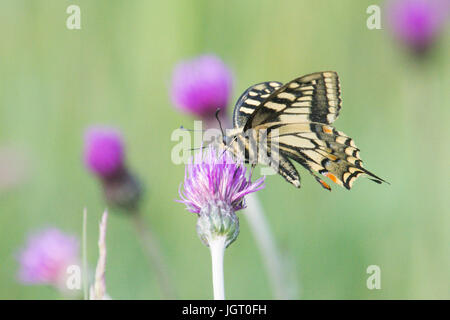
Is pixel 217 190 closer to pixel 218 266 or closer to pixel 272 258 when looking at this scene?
pixel 218 266

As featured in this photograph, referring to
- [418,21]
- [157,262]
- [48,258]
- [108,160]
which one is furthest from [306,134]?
[418,21]

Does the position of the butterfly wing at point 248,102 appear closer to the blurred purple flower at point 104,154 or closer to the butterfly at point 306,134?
the butterfly at point 306,134

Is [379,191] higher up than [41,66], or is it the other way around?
[41,66]

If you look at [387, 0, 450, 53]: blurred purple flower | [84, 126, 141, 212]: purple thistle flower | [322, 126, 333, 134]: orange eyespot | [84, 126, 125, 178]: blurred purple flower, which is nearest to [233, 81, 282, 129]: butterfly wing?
Result: [322, 126, 333, 134]: orange eyespot

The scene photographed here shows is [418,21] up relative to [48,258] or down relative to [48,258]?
up
